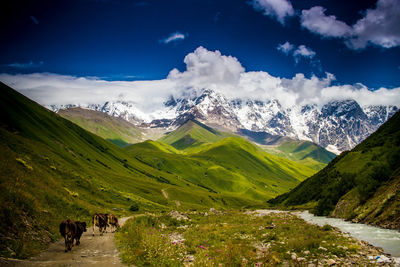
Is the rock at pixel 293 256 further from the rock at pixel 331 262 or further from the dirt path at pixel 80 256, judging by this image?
the dirt path at pixel 80 256

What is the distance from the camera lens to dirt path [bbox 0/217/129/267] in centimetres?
1466

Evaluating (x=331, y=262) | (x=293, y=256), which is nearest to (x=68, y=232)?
(x=293, y=256)

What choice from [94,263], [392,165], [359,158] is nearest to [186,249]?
[94,263]

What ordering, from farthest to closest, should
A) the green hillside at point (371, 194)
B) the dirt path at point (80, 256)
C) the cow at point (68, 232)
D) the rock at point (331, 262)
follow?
the green hillside at point (371, 194) < the cow at point (68, 232) < the rock at point (331, 262) < the dirt path at point (80, 256)

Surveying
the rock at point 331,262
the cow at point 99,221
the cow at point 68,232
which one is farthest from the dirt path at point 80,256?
the rock at point 331,262

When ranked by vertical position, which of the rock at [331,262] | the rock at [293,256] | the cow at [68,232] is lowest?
the rock at [293,256]

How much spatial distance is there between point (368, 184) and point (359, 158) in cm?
4169

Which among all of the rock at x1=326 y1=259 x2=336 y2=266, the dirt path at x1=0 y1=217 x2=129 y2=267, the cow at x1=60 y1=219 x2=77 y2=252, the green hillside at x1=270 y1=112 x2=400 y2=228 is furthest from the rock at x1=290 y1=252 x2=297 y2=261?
the green hillside at x1=270 y1=112 x2=400 y2=228

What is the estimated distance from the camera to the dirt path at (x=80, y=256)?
14.7 meters

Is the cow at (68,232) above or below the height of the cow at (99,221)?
above

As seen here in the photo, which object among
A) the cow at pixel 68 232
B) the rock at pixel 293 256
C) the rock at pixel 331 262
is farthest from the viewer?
→ the cow at pixel 68 232

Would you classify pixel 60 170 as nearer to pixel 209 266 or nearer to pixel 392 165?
A: pixel 209 266

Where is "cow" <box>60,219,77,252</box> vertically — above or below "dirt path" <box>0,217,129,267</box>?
above

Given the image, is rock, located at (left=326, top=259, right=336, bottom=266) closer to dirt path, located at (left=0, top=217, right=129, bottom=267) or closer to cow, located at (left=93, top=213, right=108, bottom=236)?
dirt path, located at (left=0, top=217, right=129, bottom=267)
